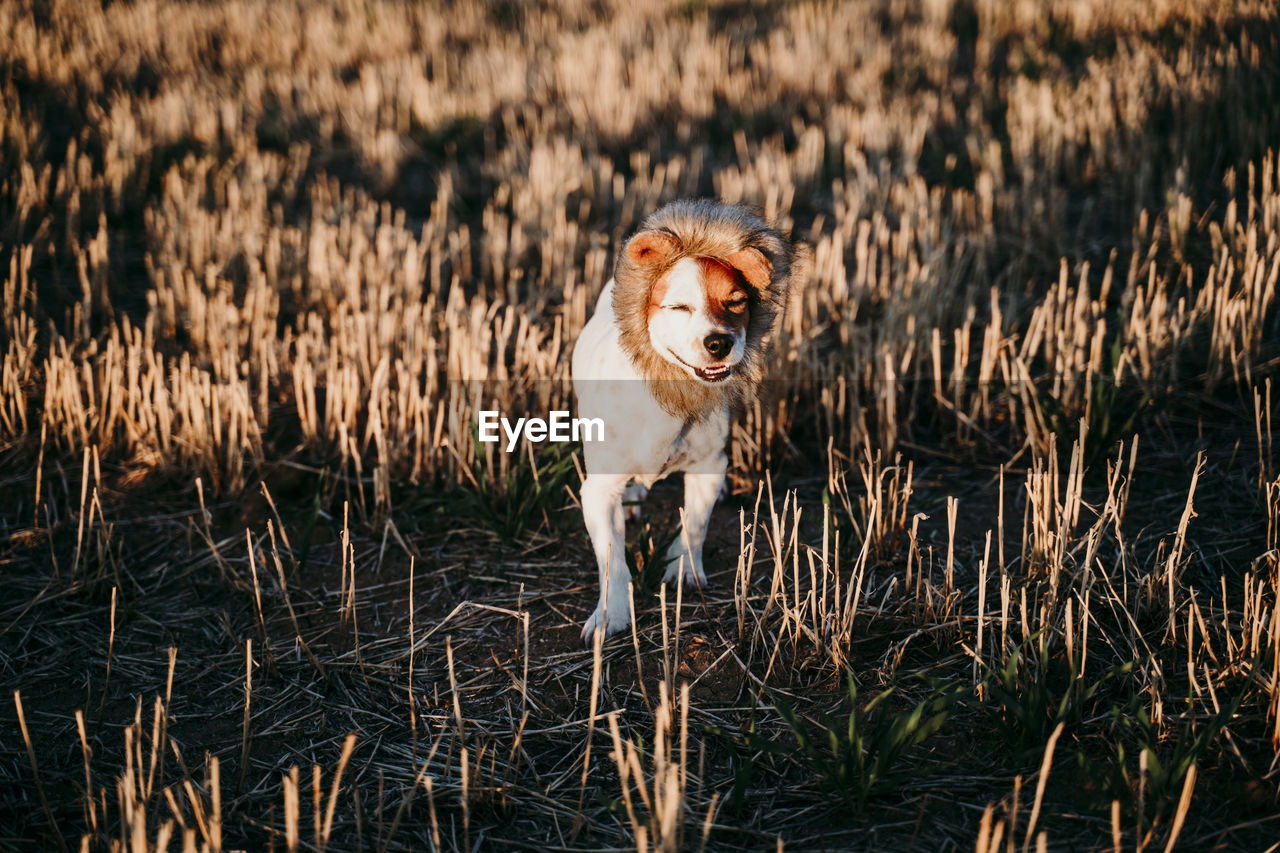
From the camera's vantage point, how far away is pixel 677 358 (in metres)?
2.60

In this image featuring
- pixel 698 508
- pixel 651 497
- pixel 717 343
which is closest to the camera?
pixel 717 343

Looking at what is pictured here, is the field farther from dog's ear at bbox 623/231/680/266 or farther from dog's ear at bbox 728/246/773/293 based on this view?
dog's ear at bbox 623/231/680/266

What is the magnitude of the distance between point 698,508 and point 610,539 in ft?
1.07

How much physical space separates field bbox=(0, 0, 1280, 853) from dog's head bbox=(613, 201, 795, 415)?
0.35 meters

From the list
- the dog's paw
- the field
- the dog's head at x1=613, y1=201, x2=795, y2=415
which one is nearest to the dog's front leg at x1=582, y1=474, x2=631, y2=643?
the dog's paw

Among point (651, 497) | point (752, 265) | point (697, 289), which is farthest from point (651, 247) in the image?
point (651, 497)

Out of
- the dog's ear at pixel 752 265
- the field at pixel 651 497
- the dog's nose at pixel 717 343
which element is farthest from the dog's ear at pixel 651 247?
the field at pixel 651 497

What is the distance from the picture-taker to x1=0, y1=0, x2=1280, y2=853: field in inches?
93.4

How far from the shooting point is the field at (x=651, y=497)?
2373 mm

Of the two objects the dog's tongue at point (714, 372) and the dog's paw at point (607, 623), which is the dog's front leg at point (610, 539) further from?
the dog's tongue at point (714, 372)

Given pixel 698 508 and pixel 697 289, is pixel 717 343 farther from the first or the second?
pixel 698 508

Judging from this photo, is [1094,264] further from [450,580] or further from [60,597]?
[60,597]

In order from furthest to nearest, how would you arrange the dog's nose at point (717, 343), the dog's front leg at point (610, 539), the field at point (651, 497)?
the dog's front leg at point (610, 539), the dog's nose at point (717, 343), the field at point (651, 497)

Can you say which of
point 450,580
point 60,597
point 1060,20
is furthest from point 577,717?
Answer: point 1060,20
